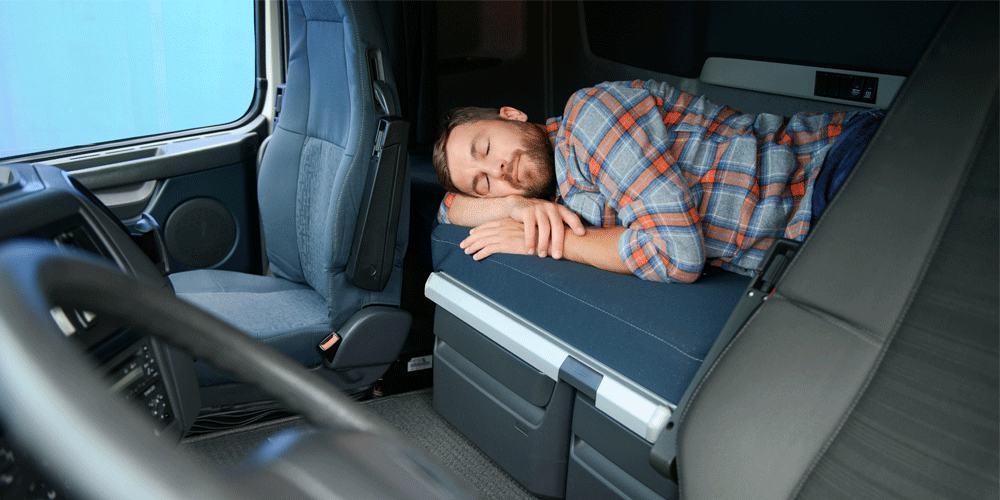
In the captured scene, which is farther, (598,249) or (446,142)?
(446,142)

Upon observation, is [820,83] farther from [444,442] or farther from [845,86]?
[444,442]

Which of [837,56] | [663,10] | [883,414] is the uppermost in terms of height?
[663,10]

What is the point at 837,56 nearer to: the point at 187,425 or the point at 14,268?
the point at 187,425

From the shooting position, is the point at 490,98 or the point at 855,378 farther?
the point at 490,98

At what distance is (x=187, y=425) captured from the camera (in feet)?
2.92

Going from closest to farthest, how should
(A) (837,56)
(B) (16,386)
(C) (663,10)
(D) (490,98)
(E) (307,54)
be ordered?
(B) (16,386) → (A) (837,56) → (E) (307,54) → (C) (663,10) → (D) (490,98)

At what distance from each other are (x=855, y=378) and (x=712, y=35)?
1672 mm

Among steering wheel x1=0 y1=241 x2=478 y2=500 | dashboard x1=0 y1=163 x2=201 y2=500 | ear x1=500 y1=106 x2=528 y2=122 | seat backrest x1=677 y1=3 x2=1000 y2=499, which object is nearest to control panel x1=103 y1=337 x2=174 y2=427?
dashboard x1=0 y1=163 x2=201 y2=500

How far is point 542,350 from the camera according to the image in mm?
1494

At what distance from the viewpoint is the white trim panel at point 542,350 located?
1.24 metres

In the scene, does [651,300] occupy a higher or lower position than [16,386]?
lower

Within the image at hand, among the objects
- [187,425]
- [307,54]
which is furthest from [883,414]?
[307,54]

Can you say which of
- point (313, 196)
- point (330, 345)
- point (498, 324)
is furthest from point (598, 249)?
point (313, 196)

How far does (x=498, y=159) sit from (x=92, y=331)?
1.21 m
